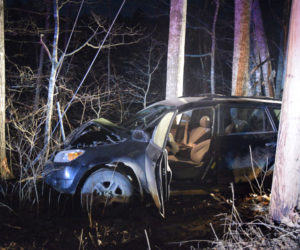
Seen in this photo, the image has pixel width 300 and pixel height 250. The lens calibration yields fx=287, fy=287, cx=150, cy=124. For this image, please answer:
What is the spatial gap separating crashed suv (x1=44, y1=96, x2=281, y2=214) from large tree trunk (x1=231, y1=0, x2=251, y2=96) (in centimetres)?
418

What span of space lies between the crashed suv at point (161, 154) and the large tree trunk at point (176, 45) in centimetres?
217

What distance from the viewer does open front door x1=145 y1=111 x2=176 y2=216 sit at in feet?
12.3

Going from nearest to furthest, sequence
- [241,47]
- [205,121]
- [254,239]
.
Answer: [254,239]
[205,121]
[241,47]

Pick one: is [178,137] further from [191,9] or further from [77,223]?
[191,9]

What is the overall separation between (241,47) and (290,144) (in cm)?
626

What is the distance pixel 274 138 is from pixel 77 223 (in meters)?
3.35

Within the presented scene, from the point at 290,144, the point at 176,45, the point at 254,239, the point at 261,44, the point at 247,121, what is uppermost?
the point at 261,44

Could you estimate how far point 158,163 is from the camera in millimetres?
3750

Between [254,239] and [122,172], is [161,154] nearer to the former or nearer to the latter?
[122,172]

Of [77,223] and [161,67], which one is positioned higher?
[161,67]

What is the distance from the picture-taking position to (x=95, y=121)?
16.0 feet

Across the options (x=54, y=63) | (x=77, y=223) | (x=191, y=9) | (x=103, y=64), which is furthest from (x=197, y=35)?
(x=77, y=223)

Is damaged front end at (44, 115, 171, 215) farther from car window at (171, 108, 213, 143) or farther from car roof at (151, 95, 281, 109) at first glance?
car window at (171, 108, 213, 143)

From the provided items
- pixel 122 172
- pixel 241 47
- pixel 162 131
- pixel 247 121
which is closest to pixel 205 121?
pixel 247 121
